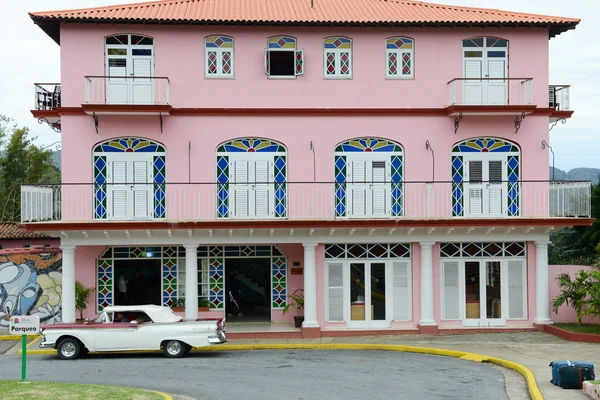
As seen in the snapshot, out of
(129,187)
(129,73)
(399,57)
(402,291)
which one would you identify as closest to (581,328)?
(402,291)

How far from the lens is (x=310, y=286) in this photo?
2586 centimetres

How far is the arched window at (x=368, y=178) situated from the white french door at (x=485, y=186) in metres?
2.17

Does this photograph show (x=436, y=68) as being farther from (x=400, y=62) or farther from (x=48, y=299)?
(x=48, y=299)

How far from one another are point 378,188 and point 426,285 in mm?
3359

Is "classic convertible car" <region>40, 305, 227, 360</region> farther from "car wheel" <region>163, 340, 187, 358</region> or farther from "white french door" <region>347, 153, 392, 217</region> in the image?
"white french door" <region>347, 153, 392, 217</region>

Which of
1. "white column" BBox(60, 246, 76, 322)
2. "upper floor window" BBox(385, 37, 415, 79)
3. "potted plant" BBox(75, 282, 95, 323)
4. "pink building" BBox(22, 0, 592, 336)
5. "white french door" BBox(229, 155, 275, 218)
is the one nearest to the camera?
"white column" BBox(60, 246, 76, 322)

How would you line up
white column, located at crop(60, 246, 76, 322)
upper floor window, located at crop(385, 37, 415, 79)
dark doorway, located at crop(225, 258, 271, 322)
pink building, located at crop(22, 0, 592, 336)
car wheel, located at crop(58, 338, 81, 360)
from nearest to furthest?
car wheel, located at crop(58, 338, 81, 360), white column, located at crop(60, 246, 76, 322), pink building, located at crop(22, 0, 592, 336), upper floor window, located at crop(385, 37, 415, 79), dark doorway, located at crop(225, 258, 271, 322)

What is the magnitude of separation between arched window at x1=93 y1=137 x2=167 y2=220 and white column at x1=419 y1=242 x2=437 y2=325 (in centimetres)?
814

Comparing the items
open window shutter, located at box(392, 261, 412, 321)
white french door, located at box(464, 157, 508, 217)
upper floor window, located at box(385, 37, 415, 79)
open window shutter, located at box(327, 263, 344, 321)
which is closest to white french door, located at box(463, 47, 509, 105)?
upper floor window, located at box(385, 37, 415, 79)

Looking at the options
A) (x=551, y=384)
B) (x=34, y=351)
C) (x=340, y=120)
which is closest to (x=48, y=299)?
(x=34, y=351)

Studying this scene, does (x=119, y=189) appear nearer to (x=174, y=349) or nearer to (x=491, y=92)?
(x=174, y=349)

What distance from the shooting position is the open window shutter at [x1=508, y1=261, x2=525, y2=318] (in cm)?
2692

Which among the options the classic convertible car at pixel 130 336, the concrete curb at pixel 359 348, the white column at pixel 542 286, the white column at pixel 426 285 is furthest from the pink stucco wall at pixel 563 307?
the classic convertible car at pixel 130 336

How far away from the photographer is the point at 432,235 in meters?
26.3
